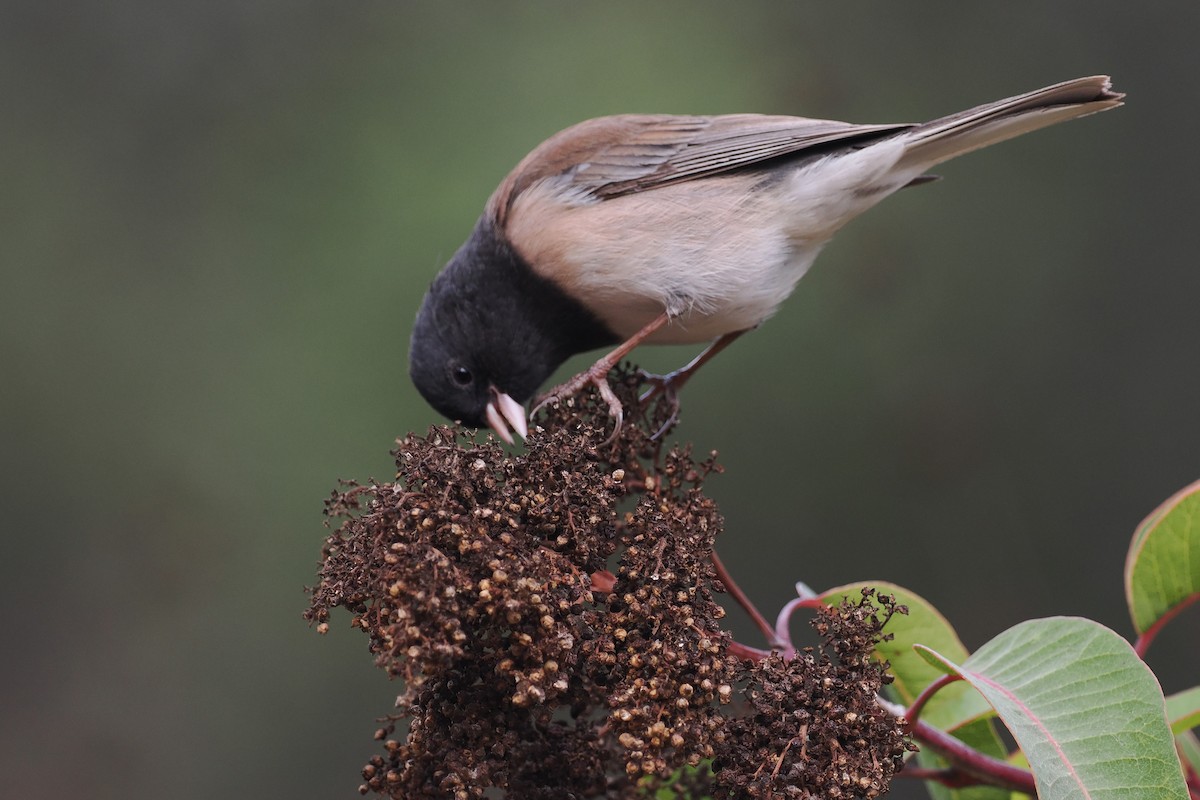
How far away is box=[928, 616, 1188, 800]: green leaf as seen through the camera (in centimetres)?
117

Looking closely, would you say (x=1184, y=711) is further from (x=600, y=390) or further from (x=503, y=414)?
(x=503, y=414)

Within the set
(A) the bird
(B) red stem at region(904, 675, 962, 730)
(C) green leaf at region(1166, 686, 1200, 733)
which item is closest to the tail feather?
(A) the bird

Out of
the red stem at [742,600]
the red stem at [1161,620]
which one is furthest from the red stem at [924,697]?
the red stem at [1161,620]

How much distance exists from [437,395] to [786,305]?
2.32 m

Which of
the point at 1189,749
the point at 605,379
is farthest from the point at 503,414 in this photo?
the point at 1189,749

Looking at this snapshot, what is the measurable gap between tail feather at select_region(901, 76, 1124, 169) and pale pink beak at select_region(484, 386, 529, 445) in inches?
38.4

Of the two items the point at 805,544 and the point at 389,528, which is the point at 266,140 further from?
the point at 389,528

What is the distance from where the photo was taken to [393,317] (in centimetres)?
425

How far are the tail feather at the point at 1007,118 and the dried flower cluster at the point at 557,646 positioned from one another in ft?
3.89

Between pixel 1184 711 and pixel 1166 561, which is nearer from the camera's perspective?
pixel 1184 711

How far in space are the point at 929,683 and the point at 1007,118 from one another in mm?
1098

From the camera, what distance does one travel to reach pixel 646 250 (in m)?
2.35

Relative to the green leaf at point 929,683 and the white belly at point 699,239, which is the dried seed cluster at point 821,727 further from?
the white belly at point 699,239

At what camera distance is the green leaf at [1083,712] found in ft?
3.84
